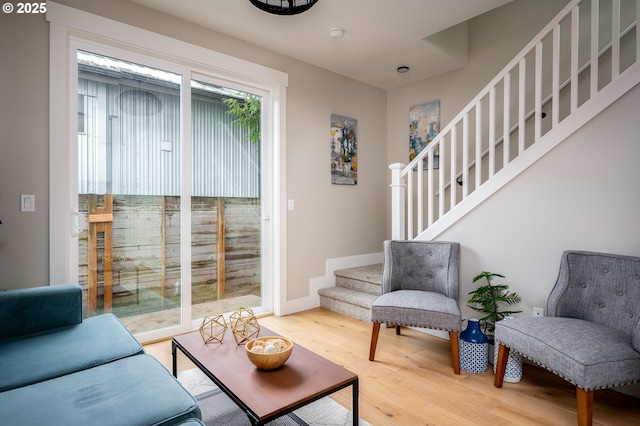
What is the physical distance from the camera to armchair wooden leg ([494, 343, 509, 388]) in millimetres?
2174

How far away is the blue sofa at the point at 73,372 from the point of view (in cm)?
118

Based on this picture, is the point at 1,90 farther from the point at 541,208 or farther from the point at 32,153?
the point at 541,208

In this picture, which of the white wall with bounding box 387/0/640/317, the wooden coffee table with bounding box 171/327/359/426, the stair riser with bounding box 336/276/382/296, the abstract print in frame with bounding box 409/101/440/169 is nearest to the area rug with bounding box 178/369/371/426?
the wooden coffee table with bounding box 171/327/359/426

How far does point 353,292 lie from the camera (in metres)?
3.79

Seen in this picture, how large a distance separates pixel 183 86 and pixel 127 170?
867 mm

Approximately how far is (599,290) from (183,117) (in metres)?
3.24

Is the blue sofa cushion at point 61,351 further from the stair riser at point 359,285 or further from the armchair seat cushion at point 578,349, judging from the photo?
the stair riser at point 359,285

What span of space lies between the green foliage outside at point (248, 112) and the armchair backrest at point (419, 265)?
1.73 metres

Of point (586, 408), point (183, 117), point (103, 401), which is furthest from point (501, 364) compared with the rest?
point (183, 117)

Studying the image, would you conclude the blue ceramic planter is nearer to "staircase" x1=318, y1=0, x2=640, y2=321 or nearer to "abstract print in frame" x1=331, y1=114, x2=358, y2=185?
"staircase" x1=318, y1=0, x2=640, y2=321

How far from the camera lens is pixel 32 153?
7.68 ft

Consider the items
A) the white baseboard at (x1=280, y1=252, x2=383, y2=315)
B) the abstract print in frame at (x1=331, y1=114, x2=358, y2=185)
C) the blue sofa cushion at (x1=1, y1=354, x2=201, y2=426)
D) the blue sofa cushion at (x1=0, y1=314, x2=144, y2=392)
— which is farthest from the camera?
the abstract print in frame at (x1=331, y1=114, x2=358, y2=185)

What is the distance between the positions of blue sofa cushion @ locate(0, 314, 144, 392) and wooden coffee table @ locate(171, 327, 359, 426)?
1.11ft

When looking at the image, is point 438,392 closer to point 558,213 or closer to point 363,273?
point 558,213
